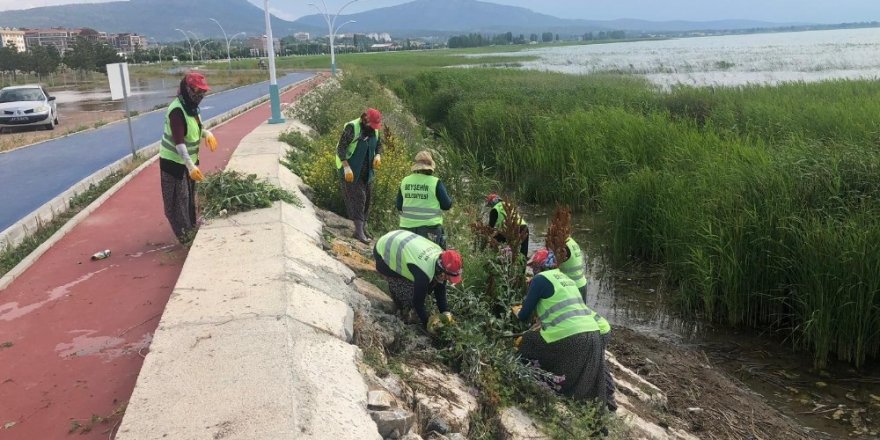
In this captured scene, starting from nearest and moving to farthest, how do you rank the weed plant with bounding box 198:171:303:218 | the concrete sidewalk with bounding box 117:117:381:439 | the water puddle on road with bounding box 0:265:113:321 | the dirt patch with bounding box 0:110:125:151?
the concrete sidewalk with bounding box 117:117:381:439
the water puddle on road with bounding box 0:265:113:321
the weed plant with bounding box 198:171:303:218
the dirt patch with bounding box 0:110:125:151

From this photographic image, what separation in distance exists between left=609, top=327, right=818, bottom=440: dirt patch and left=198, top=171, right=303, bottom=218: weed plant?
3.92m

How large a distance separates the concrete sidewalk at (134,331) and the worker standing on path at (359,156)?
0.68 metres

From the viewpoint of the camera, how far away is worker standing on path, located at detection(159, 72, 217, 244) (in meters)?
6.11

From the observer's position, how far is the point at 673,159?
10164mm

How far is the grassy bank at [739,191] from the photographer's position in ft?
20.7

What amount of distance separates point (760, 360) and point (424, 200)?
147 inches

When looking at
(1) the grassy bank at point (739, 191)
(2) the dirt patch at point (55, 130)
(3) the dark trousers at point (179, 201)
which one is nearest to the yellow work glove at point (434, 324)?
(3) the dark trousers at point (179, 201)

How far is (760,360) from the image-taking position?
6652 mm

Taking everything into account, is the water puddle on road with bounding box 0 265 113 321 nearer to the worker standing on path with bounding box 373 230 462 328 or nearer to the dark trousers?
the dark trousers

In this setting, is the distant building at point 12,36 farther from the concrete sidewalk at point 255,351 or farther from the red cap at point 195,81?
the concrete sidewalk at point 255,351

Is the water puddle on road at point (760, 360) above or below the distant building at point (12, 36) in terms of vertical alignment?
below

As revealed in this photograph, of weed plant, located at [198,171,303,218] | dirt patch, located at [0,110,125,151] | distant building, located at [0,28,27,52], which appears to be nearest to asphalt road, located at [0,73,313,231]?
dirt patch, located at [0,110,125,151]

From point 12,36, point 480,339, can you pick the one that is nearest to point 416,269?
point 480,339

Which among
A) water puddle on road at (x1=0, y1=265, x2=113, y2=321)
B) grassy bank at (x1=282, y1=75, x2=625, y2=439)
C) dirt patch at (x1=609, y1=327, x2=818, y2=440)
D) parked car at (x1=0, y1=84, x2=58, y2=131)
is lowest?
dirt patch at (x1=609, y1=327, x2=818, y2=440)
